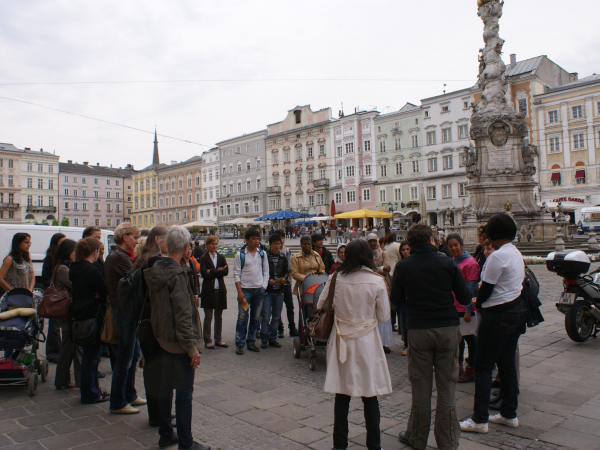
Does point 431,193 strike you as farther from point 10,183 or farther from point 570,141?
point 10,183

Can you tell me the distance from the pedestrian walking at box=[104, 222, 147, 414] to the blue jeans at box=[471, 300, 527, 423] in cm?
323

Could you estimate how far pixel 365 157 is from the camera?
56.7 meters

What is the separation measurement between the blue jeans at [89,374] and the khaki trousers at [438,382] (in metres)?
3.38

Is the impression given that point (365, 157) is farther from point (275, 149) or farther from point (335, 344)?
point (335, 344)

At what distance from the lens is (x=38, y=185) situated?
270 feet

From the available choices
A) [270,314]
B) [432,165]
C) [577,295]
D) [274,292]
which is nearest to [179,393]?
[274,292]

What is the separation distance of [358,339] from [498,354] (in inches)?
56.1

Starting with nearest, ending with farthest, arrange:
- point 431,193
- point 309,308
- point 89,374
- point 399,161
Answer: point 89,374, point 309,308, point 431,193, point 399,161

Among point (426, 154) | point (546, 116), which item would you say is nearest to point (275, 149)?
point (426, 154)

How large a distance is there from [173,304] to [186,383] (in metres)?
0.66

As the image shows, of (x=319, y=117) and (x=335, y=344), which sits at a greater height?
(x=319, y=117)

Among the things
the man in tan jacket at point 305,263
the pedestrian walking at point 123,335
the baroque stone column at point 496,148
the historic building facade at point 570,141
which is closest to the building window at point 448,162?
the historic building facade at point 570,141

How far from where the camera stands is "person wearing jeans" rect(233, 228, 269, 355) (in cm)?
730

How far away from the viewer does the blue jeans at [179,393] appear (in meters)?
3.75
